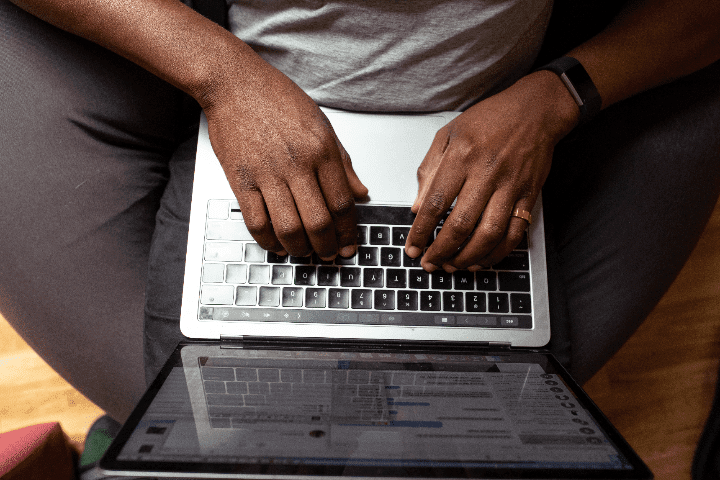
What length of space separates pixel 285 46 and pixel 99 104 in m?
0.28

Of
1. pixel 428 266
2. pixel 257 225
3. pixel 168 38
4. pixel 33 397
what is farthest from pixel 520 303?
pixel 33 397

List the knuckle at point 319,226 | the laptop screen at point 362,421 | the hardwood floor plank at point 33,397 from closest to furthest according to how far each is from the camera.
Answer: the laptop screen at point 362,421
the knuckle at point 319,226
the hardwood floor plank at point 33,397

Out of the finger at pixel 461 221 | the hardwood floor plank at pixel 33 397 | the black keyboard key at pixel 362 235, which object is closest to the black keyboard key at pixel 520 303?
the finger at pixel 461 221

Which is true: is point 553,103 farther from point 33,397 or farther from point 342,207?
point 33,397

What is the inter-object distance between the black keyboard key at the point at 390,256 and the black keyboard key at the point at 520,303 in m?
0.16

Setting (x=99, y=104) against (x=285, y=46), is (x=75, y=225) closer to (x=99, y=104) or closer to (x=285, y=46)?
(x=99, y=104)

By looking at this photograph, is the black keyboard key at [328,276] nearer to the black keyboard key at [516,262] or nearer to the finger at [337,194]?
the finger at [337,194]

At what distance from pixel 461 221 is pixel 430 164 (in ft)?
0.32

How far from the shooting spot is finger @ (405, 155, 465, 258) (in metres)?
0.54

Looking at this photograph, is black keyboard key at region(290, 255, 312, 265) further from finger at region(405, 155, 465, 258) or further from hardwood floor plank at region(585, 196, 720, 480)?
hardwood floor plank at region(585, 196, 720, 480)

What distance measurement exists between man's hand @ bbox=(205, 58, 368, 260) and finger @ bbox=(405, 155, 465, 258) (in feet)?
0.27

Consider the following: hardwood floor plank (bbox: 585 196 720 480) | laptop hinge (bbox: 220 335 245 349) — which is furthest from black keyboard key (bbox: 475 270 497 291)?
hardwood floor plank (bbox: 585 196 720 480)

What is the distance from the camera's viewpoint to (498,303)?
1.88 ft

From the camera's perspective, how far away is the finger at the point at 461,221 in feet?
1.74
